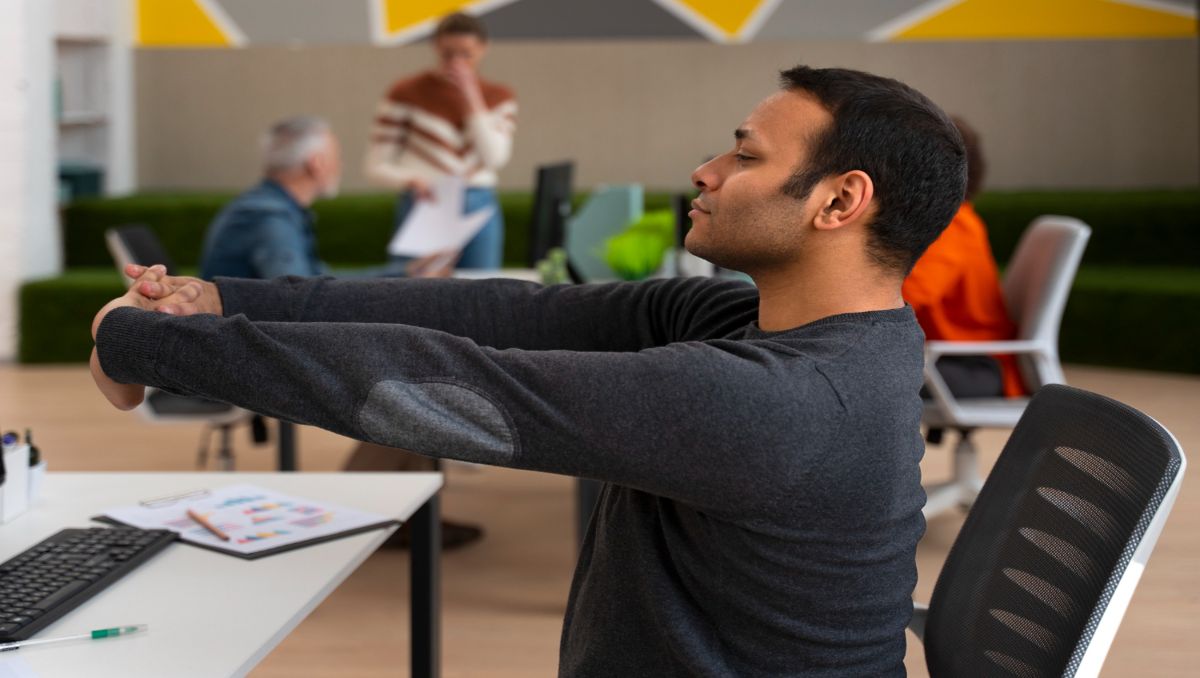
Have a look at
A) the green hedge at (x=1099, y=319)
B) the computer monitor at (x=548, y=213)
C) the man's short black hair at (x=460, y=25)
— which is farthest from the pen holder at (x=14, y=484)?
the green hedge at (x=1099, y=319)

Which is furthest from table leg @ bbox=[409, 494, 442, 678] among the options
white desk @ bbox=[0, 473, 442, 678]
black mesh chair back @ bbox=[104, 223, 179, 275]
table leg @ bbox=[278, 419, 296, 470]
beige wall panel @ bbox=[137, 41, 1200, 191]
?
beige wall panel @ bbox=[137, 41, 1200, 191]

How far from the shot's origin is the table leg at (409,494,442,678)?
2.37 m

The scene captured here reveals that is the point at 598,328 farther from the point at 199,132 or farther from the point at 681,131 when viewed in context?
the point at 199,132

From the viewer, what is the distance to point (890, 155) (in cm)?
142

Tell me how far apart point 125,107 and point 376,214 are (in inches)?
65.0

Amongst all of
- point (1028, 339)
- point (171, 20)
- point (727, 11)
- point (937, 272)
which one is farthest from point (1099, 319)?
point (171, 20)

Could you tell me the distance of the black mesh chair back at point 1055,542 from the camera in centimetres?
134

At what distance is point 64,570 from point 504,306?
63 cm

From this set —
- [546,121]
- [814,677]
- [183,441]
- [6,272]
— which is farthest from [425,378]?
[546,121]

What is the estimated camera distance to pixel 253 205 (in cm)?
396

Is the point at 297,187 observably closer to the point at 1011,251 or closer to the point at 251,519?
the point at 251,519

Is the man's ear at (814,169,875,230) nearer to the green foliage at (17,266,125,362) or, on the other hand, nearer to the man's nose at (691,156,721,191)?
the man's nose at (691,156,721,191)

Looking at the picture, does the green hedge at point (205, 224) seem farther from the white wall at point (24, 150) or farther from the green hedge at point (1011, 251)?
the white wall at point (24, 150)

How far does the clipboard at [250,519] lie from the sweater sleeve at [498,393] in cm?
57
